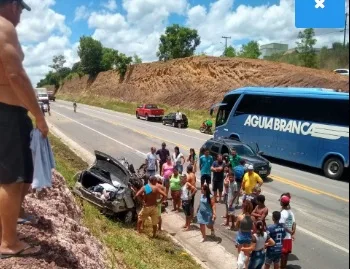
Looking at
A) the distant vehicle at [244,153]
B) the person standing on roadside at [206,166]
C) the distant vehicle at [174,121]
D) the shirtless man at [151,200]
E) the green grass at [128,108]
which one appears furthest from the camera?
the green grass at [128,108]

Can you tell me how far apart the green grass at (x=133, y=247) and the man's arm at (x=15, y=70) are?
3.47 meters

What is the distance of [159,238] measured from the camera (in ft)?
30.3

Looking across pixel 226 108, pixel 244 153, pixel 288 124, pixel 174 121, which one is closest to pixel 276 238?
pixel 244 153

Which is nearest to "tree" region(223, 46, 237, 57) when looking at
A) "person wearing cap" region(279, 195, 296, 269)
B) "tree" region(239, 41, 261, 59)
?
"tree" region(239, 41, 261, 59)

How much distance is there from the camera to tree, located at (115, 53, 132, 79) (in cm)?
7094

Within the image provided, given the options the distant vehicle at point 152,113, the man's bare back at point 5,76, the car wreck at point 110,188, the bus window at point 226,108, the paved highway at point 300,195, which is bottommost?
the paved highway at point 300,195

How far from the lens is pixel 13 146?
9.86 feet

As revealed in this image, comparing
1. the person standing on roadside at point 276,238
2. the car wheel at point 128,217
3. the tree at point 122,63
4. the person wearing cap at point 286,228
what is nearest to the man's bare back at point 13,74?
the person standing on roadside at point 276,238

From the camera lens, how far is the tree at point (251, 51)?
60031 millimetres

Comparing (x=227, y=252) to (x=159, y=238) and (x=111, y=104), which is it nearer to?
(x=159, y=238)

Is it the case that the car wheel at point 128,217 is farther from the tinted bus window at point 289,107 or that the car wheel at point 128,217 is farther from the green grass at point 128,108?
the green grass at point 128,108

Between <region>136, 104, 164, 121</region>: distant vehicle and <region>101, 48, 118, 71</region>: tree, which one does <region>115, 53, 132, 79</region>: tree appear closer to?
<region>101, 48, 118, 71</region>: tree

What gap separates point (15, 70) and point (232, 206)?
8.05m

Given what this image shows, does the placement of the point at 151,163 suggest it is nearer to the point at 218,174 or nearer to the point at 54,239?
the point at 218,174
